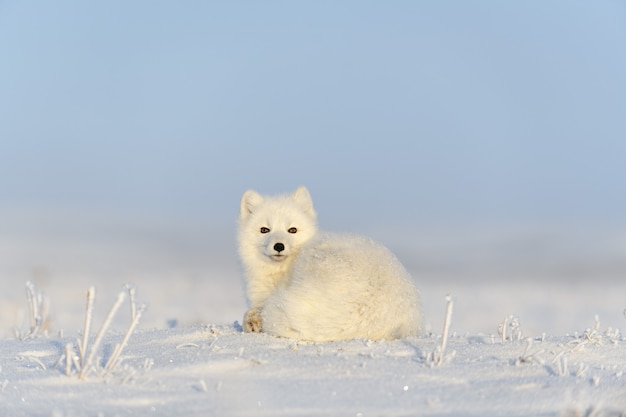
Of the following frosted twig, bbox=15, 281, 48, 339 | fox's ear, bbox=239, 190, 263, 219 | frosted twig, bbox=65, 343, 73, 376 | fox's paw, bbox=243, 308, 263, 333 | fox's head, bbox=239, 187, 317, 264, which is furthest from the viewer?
fox's ear, bbox=239, 190, 263, 219

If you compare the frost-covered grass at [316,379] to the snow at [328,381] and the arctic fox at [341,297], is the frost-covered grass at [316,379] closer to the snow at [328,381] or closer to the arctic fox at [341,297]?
the snow at [328,381]

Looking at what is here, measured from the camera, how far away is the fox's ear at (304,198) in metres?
6.74

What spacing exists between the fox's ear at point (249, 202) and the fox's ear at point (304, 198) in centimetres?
32

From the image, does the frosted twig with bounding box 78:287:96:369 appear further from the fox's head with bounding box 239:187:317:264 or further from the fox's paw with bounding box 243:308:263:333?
the fox's head with bounding box 239:187:317:264

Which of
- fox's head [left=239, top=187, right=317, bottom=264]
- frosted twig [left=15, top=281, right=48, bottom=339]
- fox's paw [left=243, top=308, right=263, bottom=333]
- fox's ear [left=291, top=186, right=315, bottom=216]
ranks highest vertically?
fox's ear [left=291, top=186, right=315, bottom=216]

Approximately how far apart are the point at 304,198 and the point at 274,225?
21.7 inches

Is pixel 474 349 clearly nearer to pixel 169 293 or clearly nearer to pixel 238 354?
pixel 238 354

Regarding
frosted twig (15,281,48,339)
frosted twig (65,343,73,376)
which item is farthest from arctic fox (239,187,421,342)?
frosted twig (15,281,48,339)

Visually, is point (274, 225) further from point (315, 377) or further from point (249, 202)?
point (315, 377)

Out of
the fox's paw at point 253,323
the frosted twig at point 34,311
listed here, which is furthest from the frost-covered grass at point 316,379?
the frosted twig at point 34,311

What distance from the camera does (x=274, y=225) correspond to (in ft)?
20.9

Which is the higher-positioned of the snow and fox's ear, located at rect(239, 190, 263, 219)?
fox's ear, located at rect(239, 190, 263, 219)

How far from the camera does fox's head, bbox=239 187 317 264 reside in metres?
6.08

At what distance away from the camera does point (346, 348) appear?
4.48 meters
